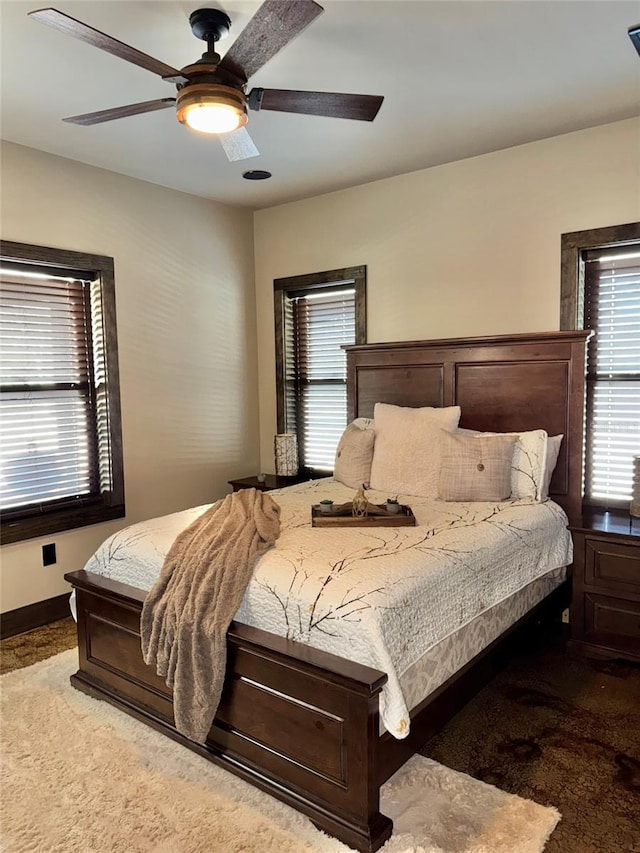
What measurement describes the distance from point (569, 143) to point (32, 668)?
4014 mm

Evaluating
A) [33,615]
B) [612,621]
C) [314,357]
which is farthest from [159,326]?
[612,621]

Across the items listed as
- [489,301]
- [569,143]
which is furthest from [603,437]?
[569,143]

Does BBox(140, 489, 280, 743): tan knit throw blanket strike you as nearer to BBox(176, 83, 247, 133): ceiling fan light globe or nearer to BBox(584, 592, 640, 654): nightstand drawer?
BBox(176, 83, 247, 133): ceiling fan light globe

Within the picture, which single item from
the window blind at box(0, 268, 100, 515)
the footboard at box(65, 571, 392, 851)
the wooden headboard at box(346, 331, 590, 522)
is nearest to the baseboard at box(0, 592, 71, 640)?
the window blind at box(0, 268, 100, 515)

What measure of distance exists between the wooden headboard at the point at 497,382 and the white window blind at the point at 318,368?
349 millimetres

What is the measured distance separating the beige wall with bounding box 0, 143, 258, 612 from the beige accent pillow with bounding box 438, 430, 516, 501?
6.73 ft

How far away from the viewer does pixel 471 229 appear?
3785 millimetres

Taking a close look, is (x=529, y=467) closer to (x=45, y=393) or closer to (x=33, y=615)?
(x=45, y=393)

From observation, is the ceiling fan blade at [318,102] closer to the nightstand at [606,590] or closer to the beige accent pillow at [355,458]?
the beige accent pillow at [355,458]

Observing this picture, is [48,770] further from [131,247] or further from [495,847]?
[131,247]

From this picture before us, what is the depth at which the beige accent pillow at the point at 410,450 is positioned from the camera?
10.9 ft

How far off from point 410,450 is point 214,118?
2003mm

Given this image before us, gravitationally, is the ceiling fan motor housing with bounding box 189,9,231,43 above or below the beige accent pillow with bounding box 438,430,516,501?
above

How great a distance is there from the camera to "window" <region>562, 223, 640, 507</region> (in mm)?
3314
